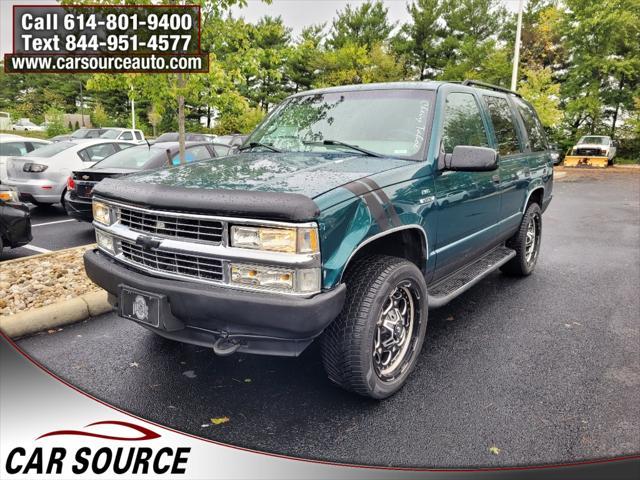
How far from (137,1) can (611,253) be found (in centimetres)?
708

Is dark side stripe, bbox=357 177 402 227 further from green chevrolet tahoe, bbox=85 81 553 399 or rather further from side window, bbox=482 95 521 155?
side window, bbox=482 95 521 155

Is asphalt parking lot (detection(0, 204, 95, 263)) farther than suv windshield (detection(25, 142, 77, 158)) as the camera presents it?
No

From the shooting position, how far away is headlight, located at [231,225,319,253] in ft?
7.61

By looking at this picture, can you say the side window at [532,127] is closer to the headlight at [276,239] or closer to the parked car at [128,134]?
the headlight at [276,239]

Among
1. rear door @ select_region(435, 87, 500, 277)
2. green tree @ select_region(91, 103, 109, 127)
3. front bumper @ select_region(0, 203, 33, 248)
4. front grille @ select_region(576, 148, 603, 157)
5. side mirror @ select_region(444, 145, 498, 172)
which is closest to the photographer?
side mirror @ select_region(444, 145, 498, 172)

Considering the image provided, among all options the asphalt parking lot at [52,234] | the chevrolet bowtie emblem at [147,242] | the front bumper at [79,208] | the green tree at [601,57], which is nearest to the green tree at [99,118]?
the green tree at [601,57]

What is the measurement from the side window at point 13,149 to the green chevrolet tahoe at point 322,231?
900cm

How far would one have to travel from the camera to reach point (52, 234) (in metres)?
7.65

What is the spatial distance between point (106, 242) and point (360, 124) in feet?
6.39

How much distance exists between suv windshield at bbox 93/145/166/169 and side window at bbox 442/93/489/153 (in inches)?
204

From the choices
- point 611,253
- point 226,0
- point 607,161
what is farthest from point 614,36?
point 226,0

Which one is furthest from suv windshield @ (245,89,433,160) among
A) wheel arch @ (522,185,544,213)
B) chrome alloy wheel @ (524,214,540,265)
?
chrome alloy wheel @ (524,214,540,265)

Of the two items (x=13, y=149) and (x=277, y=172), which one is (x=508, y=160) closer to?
(x=277, y=172)

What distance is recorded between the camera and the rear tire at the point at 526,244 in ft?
17.4
